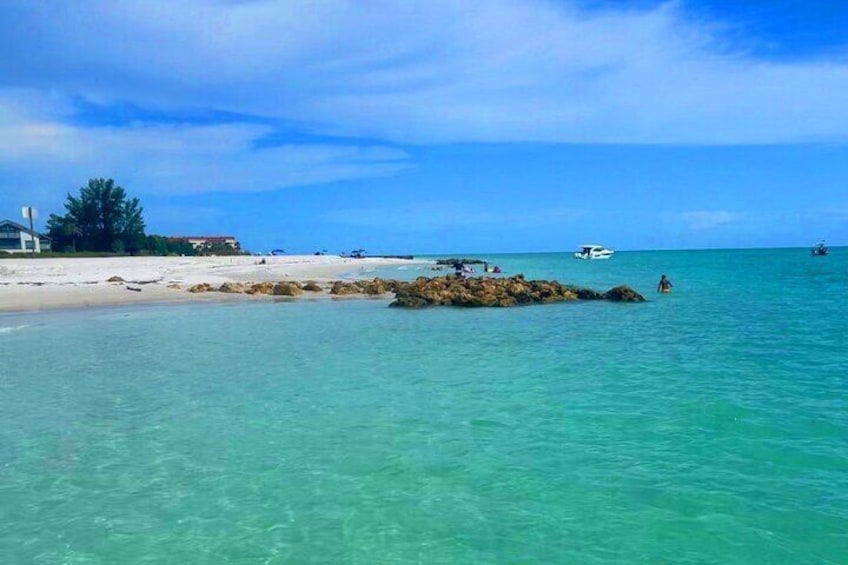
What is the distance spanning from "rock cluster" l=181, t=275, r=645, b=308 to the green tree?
50.6 meters

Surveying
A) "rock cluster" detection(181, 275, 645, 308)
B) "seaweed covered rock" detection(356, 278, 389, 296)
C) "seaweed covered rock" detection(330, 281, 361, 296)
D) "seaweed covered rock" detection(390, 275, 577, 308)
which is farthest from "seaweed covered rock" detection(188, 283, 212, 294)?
"seaweed covered rock" detection(390, 275, 577, 308)

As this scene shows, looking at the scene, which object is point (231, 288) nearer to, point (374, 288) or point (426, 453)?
point (374, 288)

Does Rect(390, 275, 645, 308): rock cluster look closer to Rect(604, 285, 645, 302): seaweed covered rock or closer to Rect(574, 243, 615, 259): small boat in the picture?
Rect(604, 285, 645, 302): seaweed covered rock

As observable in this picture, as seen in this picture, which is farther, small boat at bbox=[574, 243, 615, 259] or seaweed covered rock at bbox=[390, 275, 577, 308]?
small boat at bbox=[574, 243, 615, 259]

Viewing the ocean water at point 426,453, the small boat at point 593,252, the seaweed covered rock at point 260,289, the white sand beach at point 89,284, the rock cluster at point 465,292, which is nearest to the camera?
the ocean water at point 426,453

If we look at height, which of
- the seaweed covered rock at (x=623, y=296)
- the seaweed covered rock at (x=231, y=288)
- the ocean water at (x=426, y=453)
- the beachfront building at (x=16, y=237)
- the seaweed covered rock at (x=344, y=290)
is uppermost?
the beachfront building at (x=16, y=237)

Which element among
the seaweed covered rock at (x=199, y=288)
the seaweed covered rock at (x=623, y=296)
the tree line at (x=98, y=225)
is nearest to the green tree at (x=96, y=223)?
the tree line at (x=98, y=225)

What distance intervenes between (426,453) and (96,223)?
284 feet

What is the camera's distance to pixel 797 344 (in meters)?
19.2

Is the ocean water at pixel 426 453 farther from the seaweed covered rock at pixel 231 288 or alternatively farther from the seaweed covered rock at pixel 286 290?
the seaweed covered rock at pixel 231 288

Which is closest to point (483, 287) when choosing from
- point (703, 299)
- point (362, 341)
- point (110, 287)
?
point (703, 299)

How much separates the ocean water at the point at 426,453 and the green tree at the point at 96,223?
71.1 metres

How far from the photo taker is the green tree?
274ft

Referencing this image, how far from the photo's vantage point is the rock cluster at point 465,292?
32781 millimetres
